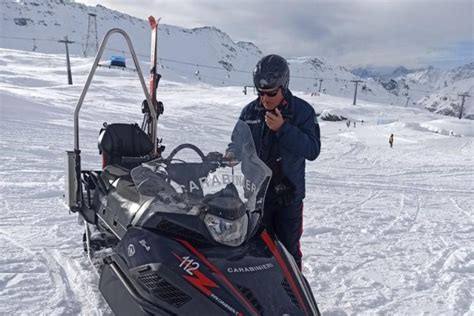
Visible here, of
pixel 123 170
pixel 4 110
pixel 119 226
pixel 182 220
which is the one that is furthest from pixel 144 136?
pixel 4 110

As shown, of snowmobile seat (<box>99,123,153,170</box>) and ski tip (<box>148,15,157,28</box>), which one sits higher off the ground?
ski tip (<box>148,15,157,28</box>)

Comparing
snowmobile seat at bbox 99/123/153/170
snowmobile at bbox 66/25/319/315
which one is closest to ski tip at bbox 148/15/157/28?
snowmobile seat at bbox 99/123/153/170

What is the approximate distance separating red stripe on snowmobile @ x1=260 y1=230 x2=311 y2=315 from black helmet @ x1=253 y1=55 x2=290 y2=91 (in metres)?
0.98

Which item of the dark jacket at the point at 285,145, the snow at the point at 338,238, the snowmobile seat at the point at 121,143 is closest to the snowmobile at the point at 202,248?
the dark jacket at the point at 285,145

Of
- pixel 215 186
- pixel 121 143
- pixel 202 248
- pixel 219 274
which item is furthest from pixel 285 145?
pixel 121 143

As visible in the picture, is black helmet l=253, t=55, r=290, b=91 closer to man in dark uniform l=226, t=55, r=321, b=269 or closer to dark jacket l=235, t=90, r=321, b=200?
man in dark uniform l=226, t=55, r=321, b=269

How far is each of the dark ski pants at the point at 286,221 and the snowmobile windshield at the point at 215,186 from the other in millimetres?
757

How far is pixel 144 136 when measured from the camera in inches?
183

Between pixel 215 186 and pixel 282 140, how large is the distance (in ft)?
2.08

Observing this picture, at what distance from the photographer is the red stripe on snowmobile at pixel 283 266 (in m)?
A: 2.30

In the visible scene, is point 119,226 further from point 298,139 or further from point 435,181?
point 435,181

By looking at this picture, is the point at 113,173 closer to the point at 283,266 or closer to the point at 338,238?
the point at 283,266

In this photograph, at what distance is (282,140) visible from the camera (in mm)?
2875

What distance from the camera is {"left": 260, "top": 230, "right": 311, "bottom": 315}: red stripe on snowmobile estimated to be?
90.6 inches
